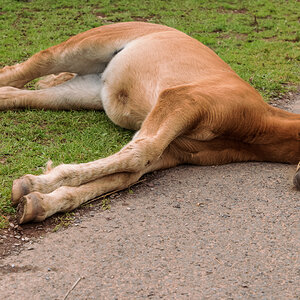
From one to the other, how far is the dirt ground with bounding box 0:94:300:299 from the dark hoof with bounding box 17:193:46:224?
0.18ft

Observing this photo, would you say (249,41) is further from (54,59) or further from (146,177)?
(146,177)

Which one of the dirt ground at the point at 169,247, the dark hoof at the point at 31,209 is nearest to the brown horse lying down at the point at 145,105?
the dark hoof at the point at 31,209

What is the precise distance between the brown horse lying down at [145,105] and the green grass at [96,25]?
22 cm

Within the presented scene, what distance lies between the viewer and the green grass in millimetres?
3961

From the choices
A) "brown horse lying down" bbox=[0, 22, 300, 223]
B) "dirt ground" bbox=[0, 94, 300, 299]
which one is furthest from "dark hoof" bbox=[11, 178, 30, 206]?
"dirt ground" bbox=[0, 94, 300, 299]

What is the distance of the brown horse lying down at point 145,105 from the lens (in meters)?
3.12

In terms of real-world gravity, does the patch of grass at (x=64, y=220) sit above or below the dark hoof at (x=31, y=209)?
below

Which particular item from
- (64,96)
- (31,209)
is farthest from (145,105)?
(31,209)

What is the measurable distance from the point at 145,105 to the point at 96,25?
589 centimetres

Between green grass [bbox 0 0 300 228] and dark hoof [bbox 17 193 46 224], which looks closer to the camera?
dark hoof [bbox 17 193 46 224]

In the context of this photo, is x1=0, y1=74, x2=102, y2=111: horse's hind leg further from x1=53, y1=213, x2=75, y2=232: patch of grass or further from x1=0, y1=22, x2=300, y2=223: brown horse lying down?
x1=53, y1=213, x2=75, y2=232: patch of grass

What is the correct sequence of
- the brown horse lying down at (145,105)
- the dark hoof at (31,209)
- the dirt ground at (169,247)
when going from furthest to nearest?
the brown horse lying down at (145,105), the dark hoof at (31,209), the dirt ground at (169,247)

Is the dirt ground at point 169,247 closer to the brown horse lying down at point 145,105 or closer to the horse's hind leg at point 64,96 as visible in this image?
the brown horse lying down at point 145,105

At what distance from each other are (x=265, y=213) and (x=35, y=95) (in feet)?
9.23
